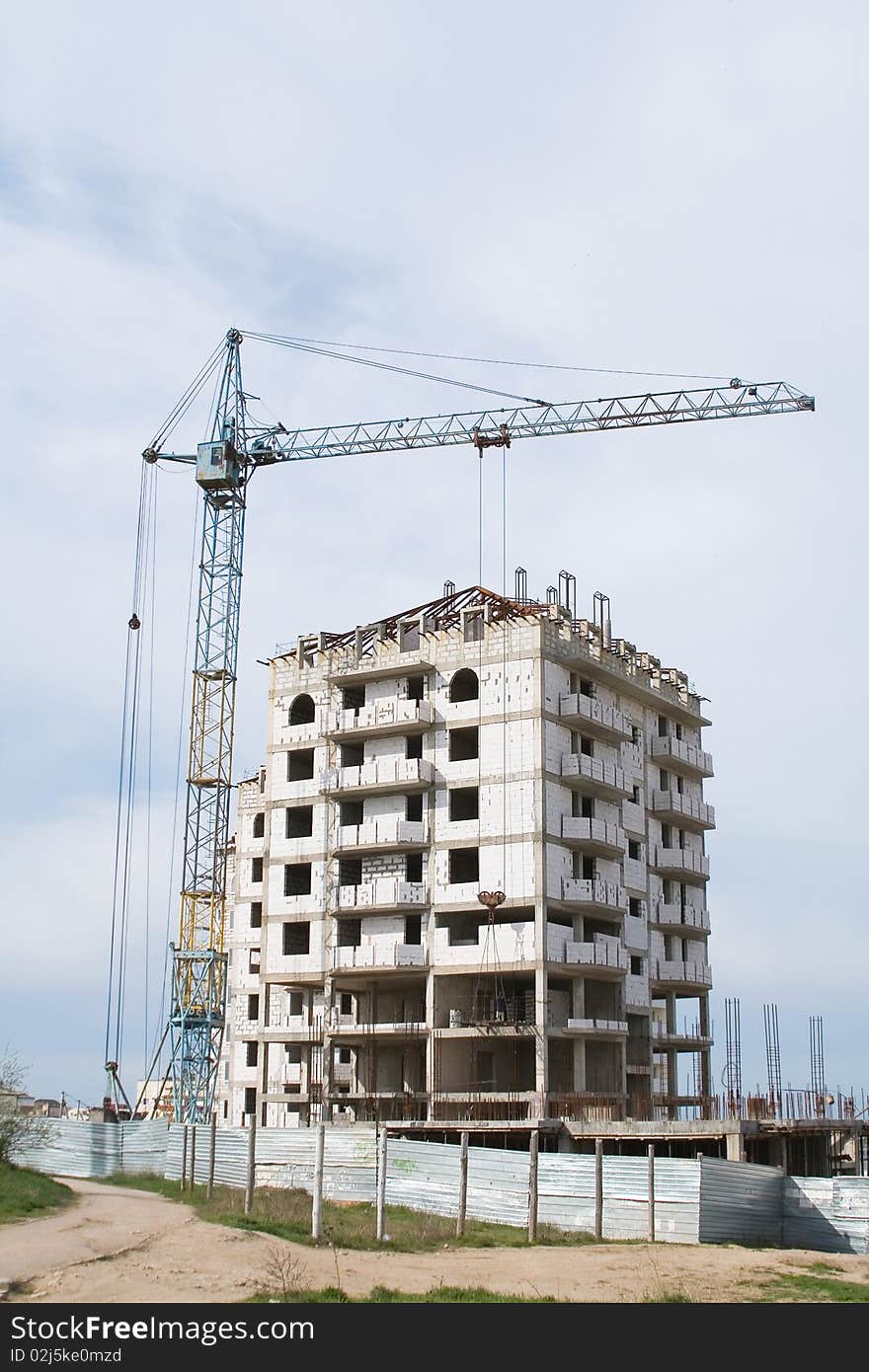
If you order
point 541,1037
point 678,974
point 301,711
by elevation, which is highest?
point 301,711

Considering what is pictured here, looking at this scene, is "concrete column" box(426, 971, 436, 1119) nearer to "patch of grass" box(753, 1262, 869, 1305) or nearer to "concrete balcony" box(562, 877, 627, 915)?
"concrete balcony" box(562, 877, 627, 915)

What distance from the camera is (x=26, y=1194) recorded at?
44594 mm

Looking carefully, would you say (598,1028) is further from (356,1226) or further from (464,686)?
Result: (356,1226)

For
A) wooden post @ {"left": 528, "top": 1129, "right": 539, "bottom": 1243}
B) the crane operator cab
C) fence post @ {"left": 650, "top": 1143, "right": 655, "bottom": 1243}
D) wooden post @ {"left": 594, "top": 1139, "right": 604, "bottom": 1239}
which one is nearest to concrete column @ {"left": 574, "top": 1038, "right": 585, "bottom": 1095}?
wooden post @ {"left": 594, "top": 1139, "right": 604, "bottom": 1239}

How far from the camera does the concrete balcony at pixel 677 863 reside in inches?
2992

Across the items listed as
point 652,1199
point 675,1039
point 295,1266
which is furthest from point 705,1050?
point 295,1266

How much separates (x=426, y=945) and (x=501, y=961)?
163 inches

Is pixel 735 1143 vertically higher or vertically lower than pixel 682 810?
lower

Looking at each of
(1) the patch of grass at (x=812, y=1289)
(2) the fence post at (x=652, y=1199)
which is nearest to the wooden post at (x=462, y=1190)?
(2) the fence post at (x=652, y=1199)

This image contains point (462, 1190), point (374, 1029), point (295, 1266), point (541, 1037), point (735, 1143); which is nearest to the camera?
point (295, 1266)

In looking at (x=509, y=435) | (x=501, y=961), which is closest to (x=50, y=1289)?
(x=501, y=961)

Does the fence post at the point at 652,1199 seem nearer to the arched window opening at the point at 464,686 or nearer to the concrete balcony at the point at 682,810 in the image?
the arched window opening at the point at 464,686

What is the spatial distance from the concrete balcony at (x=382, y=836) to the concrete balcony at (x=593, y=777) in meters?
7.19

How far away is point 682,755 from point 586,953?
1708 centimetres
